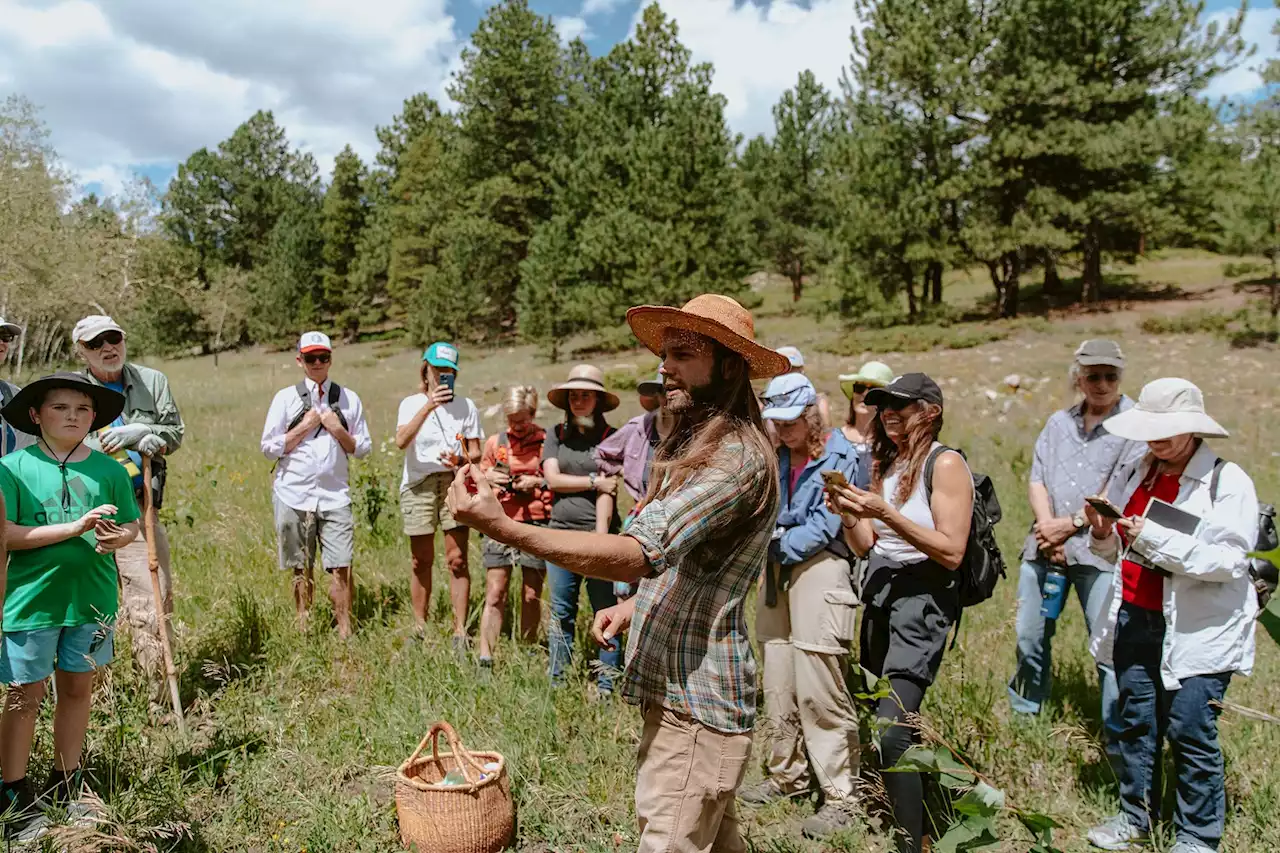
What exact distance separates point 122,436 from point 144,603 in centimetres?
108

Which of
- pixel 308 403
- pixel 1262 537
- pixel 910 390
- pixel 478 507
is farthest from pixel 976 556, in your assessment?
pixel 308 403

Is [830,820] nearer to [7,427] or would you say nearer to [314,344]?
[314,344]

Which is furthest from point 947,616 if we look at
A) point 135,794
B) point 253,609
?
point 253,609

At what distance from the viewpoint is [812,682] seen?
3.55 metres

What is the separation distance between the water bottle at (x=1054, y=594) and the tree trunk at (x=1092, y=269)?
26033 mm

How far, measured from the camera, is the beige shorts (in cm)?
525

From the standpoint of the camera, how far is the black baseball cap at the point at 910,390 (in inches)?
125

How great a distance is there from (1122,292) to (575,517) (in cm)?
3138

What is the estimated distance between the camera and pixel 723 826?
236 centimetres

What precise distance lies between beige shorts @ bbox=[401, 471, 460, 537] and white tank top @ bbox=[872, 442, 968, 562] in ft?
9.54

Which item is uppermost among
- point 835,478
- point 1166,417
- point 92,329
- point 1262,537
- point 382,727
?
point 92,329

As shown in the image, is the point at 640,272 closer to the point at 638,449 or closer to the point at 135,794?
the point at 638,449

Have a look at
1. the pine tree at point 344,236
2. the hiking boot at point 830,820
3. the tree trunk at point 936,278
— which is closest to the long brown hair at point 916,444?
the hiking boot at point 830,820

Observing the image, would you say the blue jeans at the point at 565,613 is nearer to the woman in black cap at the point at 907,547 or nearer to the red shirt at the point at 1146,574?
the woman in black cap at the point at 907,547
